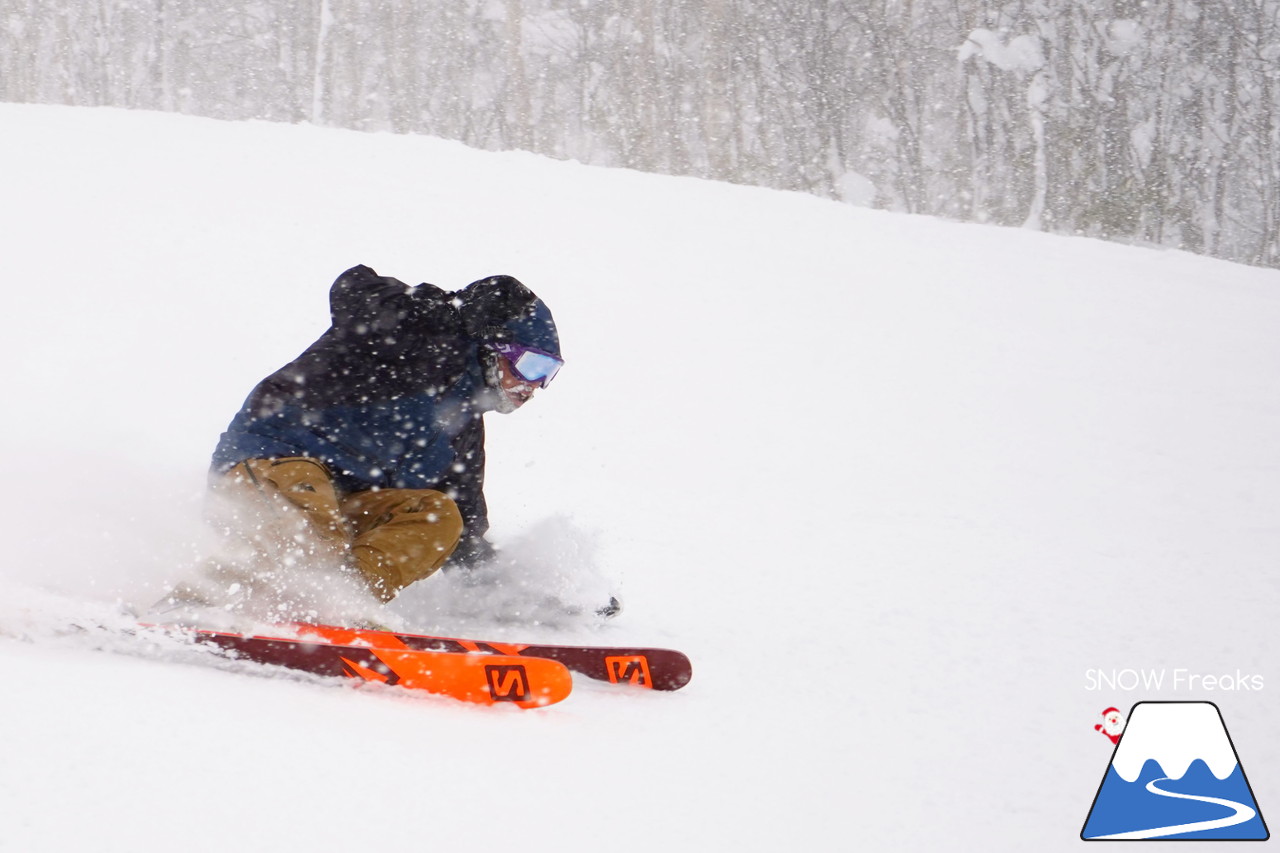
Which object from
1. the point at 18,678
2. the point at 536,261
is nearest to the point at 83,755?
the point at 18,678

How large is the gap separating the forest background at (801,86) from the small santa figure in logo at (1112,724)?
1462 centimetres

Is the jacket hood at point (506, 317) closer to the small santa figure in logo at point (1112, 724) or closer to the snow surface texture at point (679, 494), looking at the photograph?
the snow surface texture at point (679, 494)

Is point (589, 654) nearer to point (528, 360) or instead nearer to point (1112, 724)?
point (528, 360)

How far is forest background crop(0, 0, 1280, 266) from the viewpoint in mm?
18312

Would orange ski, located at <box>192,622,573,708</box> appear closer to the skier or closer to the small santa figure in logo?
the skier

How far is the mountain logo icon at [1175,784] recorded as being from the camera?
221 cm

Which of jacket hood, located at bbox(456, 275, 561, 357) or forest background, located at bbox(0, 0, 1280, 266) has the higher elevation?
forest background, located at bbox(0, 0, 1280, 266)

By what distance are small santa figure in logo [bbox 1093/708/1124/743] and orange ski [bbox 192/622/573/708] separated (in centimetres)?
148

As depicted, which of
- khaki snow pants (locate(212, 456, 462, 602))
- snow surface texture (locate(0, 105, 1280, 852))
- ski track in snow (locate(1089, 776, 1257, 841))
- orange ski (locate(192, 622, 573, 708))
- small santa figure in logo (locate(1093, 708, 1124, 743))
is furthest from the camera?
khaki snow pants (locate(212, 456, 462, 602))

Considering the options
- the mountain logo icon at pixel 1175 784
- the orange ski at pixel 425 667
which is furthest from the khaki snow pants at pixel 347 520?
the mountain logo icon at pixel 1175 784

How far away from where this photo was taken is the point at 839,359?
7.09 m

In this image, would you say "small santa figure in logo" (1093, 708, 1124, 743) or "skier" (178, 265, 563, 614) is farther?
"skier" (178, 265, 563, 614)

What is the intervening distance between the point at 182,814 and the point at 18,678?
68 centimetres

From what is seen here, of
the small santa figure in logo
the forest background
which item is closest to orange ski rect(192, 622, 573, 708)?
the small santa figure in logo
